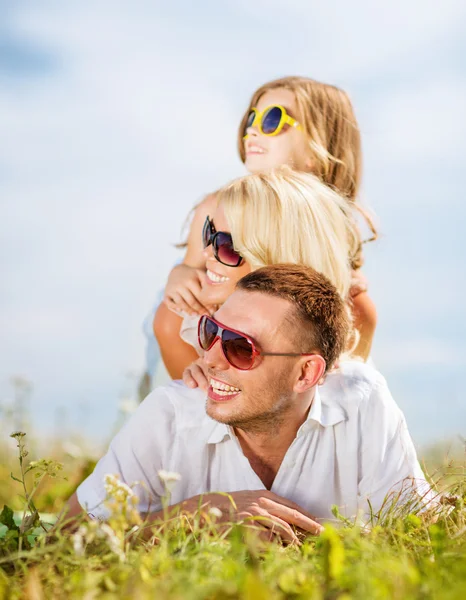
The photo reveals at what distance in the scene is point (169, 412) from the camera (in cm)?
405

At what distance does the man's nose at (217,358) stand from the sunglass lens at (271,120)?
2.61m

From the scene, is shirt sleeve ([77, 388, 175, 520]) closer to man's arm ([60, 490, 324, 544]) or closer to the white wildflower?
man's arm ([60, 490, 324, 544])

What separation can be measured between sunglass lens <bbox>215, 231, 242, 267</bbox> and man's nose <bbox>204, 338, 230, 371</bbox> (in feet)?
3.05

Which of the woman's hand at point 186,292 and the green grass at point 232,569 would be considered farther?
the woman's hand at point 186,292

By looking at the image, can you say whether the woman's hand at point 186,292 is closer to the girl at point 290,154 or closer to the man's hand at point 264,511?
the girl at point 290,154

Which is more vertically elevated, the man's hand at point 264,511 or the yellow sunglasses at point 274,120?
the yellow sunglasses at point 274,120

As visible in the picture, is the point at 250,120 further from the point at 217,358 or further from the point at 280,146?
the point at 217,358

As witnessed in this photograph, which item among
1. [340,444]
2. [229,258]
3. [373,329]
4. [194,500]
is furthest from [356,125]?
[194,500]

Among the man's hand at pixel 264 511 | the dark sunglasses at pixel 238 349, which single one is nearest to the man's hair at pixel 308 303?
the dark sunglasses at pixel 238 349

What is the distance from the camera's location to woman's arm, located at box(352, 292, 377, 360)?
543cm

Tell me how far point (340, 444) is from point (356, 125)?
10.6ft

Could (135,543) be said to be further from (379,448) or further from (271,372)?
(379,448)

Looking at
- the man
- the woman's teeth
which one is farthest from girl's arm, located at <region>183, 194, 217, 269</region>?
the man

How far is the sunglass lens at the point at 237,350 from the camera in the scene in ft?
12.1
